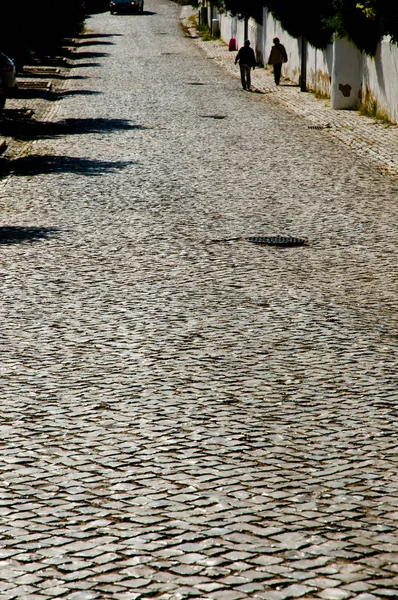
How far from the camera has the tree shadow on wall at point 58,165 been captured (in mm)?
17109

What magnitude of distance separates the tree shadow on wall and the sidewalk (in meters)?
4.61

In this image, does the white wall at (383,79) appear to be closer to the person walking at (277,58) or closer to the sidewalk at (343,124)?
the sidewalk at (343,124)

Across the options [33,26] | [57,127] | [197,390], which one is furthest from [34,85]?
[197,390]

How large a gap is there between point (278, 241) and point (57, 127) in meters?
13.1

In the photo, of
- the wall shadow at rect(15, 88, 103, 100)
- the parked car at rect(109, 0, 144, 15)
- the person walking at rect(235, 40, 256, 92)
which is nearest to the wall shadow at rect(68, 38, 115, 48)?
the parked car at rect(109, 0, 144, 15)

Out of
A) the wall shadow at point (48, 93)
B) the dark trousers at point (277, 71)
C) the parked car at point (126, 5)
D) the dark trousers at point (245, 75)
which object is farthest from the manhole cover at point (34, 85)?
the parked car at point (126, 5)

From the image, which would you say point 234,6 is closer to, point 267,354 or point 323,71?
point 323,71

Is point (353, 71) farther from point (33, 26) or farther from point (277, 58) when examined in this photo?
point (33, 26)

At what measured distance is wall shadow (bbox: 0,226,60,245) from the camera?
11602mm

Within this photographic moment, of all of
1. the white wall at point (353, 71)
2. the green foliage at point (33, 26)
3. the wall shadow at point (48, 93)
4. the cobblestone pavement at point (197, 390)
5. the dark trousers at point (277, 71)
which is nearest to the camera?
the cobblestone pavement at point (197, 390)

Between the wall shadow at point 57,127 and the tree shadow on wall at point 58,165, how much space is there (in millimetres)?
3415

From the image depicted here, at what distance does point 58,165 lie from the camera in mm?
17922

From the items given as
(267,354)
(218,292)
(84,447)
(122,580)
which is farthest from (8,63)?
(122,580)

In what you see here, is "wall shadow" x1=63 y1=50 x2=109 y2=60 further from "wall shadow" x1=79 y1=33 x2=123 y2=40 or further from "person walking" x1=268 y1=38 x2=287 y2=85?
"person walking" x1=268 y1=38 x2=287 y2=85
